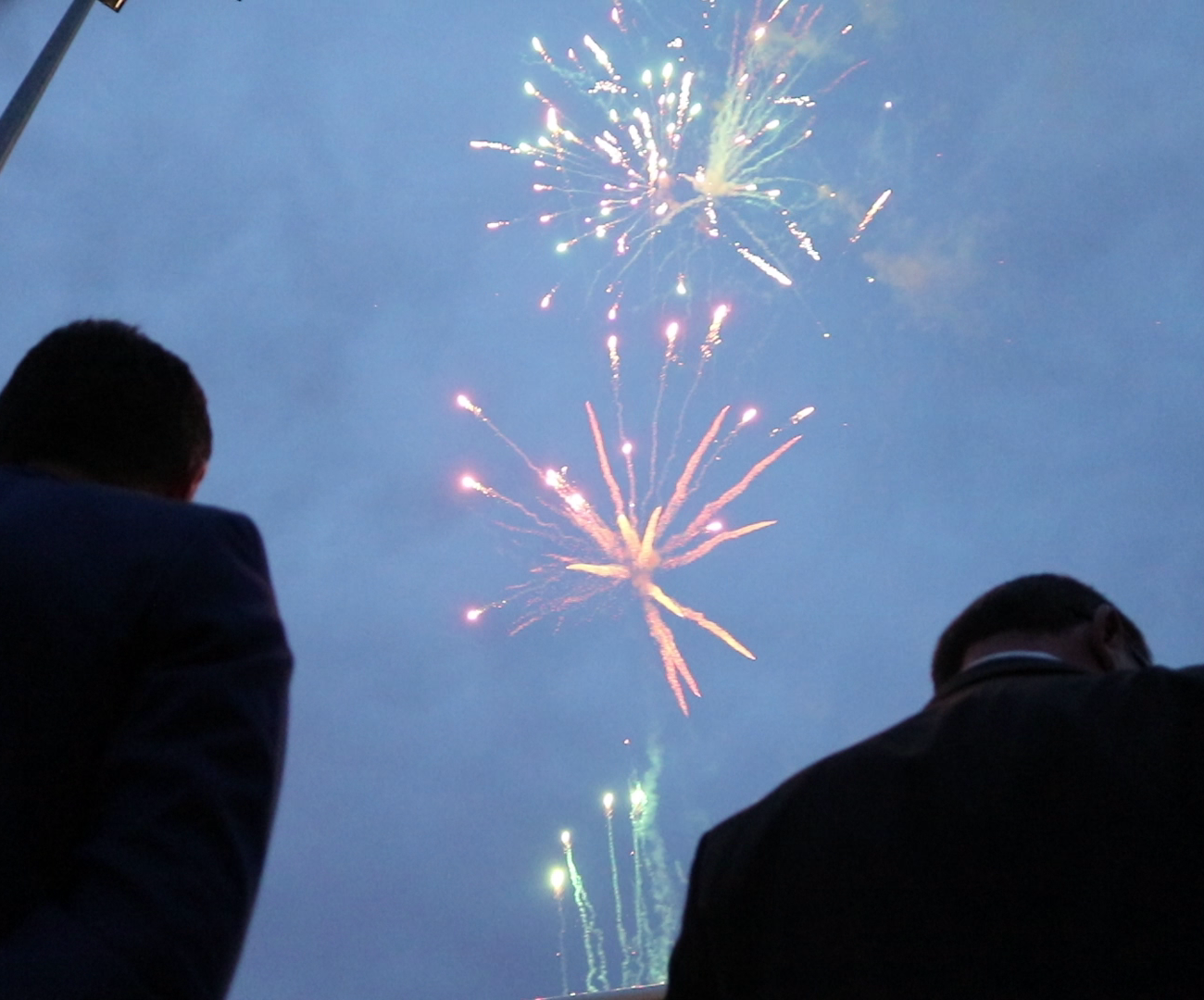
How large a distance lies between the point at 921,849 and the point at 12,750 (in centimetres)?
202

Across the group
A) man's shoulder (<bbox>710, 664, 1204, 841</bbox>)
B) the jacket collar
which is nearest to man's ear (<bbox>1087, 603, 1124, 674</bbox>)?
the jacket collar

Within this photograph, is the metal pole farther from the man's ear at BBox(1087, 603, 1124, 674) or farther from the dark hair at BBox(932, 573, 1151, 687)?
the man's ear at BBox(1087, 603, 1124, 674)

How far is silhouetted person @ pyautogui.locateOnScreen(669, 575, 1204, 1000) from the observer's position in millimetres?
2383

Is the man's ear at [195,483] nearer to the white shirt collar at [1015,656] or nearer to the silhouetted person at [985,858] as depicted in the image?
the silhouetted person at [985,858]

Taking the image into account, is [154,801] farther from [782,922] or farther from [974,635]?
[974,635]

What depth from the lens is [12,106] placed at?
7.79 m

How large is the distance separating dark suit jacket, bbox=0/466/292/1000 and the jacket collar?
77.5 inches

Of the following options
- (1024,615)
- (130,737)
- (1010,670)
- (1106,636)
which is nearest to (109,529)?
(130,737)

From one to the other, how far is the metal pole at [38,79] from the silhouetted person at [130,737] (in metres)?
6.73

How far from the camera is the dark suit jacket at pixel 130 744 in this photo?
1.53m

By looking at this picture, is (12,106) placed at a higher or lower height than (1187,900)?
higher

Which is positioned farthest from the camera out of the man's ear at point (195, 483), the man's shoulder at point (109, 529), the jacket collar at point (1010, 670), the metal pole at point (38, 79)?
the metal pole at point (38, 79)

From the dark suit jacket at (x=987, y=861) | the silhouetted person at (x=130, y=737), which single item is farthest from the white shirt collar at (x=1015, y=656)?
the silhouetted person at (x=130, y=737)

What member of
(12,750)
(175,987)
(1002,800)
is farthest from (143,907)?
(1002,800)
